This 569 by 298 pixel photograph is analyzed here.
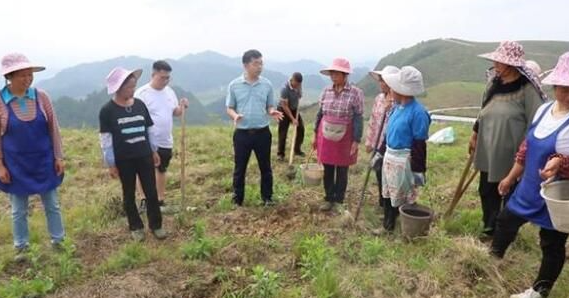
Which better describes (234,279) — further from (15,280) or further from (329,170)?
(329,170)

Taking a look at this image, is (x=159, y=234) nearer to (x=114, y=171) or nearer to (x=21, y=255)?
(x=114, y=171)

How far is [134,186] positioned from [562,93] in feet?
12.6

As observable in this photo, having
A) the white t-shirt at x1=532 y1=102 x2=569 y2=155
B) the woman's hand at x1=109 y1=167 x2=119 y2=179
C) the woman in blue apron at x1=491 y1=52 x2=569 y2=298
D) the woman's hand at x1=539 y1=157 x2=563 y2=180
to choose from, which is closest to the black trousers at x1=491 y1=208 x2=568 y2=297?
the woman in blue apron at x1=491 y1=52 x2=569 y2=298

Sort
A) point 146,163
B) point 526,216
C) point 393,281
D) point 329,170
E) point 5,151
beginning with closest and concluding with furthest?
point 526,216 → point 393,281 → point 5,151 → point 146,163 → point 329,170

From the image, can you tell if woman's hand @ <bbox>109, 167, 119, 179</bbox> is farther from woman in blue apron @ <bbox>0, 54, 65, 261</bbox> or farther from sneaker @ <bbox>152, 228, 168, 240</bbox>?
sneaker @ <bbox>152, 228, 168, 240</bbox>

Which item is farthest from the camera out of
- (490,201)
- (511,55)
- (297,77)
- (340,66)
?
(297,77)

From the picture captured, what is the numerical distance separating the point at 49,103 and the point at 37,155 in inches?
18.9

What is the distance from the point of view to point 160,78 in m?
5.23

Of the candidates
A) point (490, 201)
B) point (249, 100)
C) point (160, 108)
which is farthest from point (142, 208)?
point (490, 201)

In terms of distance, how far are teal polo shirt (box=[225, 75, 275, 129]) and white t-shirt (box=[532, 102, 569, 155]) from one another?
3.02 meters

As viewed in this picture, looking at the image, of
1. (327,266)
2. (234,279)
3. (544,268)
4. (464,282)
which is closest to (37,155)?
(234,279)

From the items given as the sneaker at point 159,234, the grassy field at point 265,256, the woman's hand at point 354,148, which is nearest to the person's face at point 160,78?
the grassy field at point 265,256

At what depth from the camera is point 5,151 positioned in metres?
4.09

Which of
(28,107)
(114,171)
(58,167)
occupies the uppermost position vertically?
(28,107)
